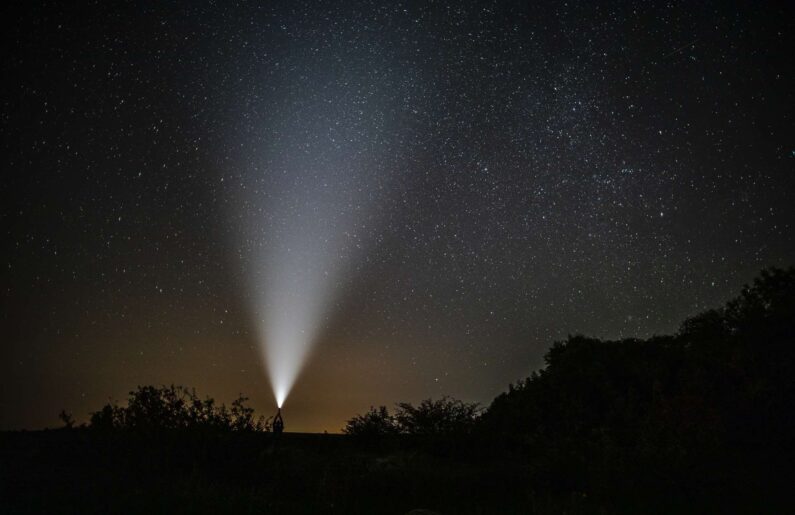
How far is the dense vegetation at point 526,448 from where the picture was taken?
9766mm

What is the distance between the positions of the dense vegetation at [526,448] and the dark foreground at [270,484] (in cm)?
4

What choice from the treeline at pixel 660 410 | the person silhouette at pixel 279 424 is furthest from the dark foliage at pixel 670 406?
the person silhouette at pixel 279 424

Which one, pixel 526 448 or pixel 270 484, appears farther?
pixel 526 448

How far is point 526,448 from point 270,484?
9.89 m

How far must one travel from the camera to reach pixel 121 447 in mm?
11469

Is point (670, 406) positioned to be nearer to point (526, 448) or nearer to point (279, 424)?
point (526, 448)

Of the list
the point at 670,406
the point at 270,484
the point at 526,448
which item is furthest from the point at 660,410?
the point at 270,484

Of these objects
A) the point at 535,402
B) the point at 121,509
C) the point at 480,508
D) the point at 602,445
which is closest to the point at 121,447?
the point at 121,509

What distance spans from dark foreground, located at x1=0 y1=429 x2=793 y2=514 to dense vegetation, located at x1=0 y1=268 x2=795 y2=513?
0.04 metres

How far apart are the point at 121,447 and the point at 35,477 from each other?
2120 millimetres

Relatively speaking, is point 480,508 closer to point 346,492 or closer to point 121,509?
point 346,492

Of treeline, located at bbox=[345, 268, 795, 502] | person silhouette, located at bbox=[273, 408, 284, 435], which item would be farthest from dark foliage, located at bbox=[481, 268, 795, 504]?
person silhouette, located at bbox=[273, 408, 284, 435]

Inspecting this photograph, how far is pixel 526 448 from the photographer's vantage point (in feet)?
60.5

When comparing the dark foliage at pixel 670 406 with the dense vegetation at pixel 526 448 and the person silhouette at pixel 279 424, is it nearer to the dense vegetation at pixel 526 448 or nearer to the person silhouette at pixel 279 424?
the dense vegetation at pixel 526 448
